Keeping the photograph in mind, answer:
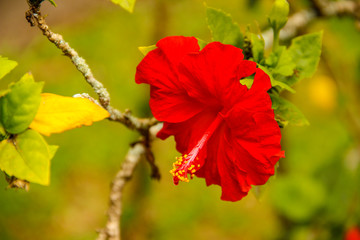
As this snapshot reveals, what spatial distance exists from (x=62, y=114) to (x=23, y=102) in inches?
2.6

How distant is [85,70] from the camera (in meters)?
0.80

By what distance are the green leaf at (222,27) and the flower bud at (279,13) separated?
9 cm

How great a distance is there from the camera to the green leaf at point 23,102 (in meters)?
0.68

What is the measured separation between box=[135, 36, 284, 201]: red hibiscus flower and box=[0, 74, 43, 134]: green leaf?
19cm

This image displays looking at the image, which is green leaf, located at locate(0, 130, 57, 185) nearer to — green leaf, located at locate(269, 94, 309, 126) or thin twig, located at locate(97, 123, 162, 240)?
thin twig, located at locate(97, 123, 162, 240)

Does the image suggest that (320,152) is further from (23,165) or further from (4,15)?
(4,15)

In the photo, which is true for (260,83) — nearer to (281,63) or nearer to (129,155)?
(281,63)

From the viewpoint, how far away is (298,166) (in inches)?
105

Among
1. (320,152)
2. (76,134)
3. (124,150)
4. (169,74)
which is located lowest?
(320,152)

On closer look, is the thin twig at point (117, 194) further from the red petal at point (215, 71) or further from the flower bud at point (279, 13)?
the flower bud at point (279, 13)

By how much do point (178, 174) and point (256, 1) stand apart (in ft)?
4.14

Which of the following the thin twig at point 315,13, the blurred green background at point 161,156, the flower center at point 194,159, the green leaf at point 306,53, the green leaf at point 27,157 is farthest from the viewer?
the blurred green background at point 161,156

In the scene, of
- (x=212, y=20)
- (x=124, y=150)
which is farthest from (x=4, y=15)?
(x=212, y=20)

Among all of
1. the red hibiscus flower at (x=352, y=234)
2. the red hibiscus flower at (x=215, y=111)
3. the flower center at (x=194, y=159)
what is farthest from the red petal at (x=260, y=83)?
the red hibiscus flower at (x=352, y=234)
